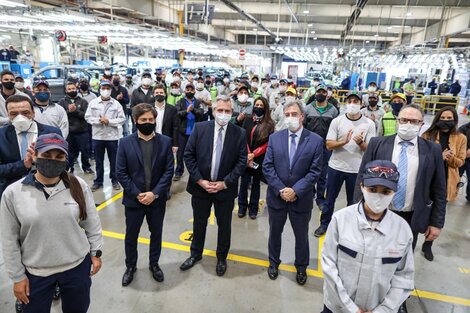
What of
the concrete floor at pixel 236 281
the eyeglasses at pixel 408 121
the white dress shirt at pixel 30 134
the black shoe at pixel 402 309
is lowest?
the concrete floor at pixel 236 281

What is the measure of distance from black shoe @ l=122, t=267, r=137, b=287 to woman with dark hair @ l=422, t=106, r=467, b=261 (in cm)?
362

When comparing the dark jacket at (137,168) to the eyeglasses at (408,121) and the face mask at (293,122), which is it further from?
the eyeglasses at (408,121)

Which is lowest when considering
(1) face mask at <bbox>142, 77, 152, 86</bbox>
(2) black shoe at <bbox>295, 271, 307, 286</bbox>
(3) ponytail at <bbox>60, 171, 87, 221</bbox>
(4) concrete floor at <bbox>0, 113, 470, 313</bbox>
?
(4) concrete floor at <bbox>0, 113, 470, 313</bbox>

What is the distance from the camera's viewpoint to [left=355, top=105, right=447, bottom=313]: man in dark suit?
8.72ft

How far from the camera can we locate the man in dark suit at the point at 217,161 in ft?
10.9

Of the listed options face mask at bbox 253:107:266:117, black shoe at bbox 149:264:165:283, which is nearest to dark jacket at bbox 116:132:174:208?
black shoe at bbox 149:264:165:283

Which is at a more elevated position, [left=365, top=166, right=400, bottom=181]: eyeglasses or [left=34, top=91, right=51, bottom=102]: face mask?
[left=34, top=91, right=51, bottom=102]: face mask

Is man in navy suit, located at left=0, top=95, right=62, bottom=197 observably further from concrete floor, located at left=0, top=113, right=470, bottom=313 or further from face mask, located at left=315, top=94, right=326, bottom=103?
face mask, located at left=315, top=94, right=326, bottom=103

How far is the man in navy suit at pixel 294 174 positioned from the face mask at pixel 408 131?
76 centimetres

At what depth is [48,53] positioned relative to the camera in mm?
22062

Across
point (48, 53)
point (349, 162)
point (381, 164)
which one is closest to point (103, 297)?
point (381, 164)

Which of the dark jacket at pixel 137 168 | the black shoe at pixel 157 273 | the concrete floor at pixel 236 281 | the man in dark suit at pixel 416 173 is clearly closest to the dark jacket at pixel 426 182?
the man in dark suit at pixel 416 173

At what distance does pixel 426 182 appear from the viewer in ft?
8.72

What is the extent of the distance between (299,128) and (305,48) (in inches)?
576
